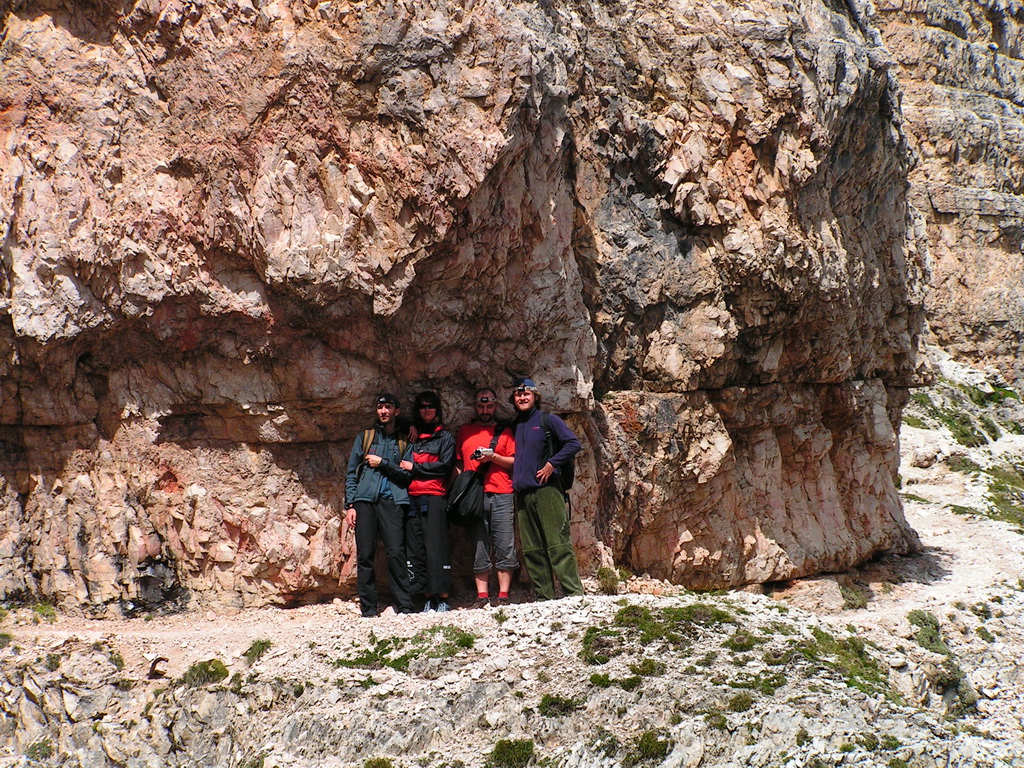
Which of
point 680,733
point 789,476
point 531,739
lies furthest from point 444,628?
point 789,476

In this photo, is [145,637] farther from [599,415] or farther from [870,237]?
[870,237]

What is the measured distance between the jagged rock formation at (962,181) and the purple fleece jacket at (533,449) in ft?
71.9

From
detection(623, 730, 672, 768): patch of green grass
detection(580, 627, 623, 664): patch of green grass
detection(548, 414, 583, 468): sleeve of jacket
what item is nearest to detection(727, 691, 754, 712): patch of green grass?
detection(623, 730, 672, 768): patch of green grass

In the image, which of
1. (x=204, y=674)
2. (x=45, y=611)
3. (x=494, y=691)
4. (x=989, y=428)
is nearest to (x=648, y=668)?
(x=494, y=691)

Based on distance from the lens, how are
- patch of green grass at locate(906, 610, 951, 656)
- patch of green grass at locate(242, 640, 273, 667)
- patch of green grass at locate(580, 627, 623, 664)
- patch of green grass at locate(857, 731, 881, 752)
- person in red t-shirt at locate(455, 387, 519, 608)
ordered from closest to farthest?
patch of green grass at locate(857, 731, 881, 752) → patch of green grass at locate(580, 627, 623, 664) → patch of green grass at locate(242, 640, 273, 667) → person in red t-shirt at locate(455, 387, 519, 608) → patch of green grass at locate(906, 610, 951, 656)

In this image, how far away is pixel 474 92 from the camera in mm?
9891

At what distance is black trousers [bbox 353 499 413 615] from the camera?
1009 centimetres

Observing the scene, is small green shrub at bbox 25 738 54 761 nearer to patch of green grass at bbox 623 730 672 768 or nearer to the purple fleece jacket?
the purple fleece jacket

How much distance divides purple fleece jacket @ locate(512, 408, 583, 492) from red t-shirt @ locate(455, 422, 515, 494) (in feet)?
0.64

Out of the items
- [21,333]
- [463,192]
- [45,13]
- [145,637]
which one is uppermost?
[45,13]

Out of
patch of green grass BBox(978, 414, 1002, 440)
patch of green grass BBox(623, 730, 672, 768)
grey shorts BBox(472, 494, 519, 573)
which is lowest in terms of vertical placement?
patch of green grass BBox(623, 730, 672, 768)

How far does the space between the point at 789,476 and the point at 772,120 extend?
5.68m

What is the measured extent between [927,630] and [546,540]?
6.43m

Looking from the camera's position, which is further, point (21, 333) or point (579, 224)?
point (579, 224)
